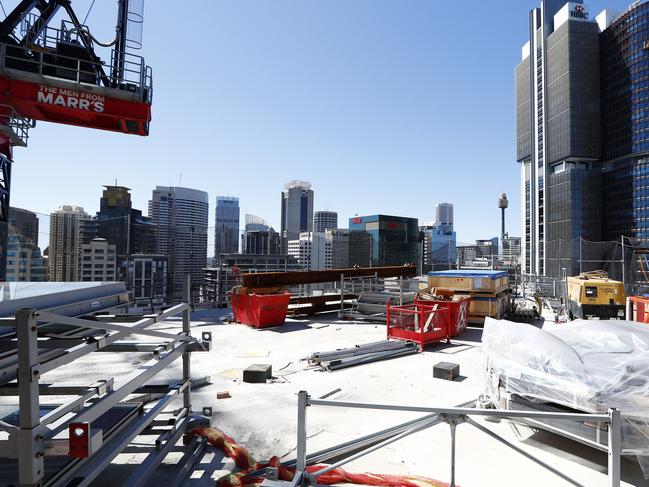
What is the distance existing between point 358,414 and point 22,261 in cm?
963

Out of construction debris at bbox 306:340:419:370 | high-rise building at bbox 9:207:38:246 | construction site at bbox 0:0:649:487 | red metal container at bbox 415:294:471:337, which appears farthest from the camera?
high-rise building at bbox 9:207:38:246

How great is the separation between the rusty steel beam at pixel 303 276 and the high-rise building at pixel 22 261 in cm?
574

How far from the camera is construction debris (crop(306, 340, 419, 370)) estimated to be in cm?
780

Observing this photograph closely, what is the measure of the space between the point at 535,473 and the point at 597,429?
792 millimetres

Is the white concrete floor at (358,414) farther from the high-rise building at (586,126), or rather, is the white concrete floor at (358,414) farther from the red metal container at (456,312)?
the high-rise building at (586,126)

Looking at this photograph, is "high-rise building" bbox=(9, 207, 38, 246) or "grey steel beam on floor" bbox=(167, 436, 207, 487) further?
"high-rise building" bbox=(9, 207, 38, 246)

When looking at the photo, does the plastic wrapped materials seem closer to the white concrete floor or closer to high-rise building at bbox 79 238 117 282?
the white concrete floor

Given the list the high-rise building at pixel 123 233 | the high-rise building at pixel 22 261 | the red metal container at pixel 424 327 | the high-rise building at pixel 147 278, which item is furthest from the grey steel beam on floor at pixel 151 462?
the high-rise building at pixel 123 233

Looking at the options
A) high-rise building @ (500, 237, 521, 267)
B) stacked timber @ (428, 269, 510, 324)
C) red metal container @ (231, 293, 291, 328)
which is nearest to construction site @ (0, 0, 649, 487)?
red metal container @ (231, 293, 291, 328)

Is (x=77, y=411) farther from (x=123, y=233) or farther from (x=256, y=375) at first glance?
(x=123, y=233)

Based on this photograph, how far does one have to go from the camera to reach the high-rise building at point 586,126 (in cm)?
8369

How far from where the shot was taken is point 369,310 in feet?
46.3

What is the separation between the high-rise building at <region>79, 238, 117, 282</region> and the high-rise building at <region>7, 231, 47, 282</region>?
15.2 feet

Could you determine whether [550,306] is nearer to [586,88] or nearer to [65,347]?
[65,347]
